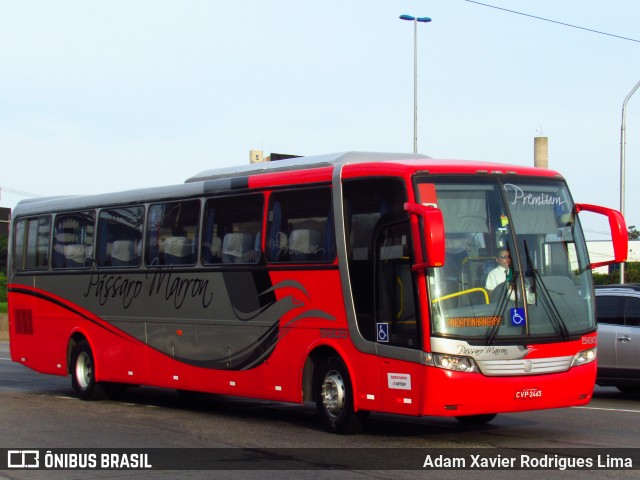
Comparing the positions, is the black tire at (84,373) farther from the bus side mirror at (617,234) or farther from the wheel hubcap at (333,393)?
the bus side mirror at (617,234)

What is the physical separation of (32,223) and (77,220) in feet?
5.29

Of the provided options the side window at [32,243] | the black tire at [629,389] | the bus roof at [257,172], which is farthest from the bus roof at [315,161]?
the black tire at [629,389]

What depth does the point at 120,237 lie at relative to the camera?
55.1 feet

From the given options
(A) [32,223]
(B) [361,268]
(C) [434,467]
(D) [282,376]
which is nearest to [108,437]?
(D) [282,376]

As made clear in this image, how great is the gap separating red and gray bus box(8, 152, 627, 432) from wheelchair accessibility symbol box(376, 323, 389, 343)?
2 cm

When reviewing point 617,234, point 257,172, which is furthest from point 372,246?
point 257,172

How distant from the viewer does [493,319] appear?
11.2 m

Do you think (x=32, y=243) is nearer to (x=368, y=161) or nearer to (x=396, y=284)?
(x=368, y=161)

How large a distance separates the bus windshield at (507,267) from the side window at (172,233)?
4.68 meters

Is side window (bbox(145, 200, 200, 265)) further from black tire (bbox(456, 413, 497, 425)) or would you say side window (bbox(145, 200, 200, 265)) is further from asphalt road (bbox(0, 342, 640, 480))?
black tire (bbox(456, 413, 497, 425))

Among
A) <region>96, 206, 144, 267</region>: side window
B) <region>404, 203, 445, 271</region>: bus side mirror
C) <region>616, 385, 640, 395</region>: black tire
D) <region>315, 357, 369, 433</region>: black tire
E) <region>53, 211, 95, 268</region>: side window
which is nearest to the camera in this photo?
<region>404, 203, 445, 271</region>: bus side mirror

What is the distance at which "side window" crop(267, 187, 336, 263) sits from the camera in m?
12.8

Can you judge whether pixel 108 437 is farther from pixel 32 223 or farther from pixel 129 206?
pixel 32 223

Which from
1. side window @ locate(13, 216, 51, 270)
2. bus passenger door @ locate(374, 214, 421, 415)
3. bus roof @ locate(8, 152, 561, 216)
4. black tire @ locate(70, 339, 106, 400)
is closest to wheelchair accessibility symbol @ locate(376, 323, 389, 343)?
bus passenger door @ locate(374, 214, 421, 415)
